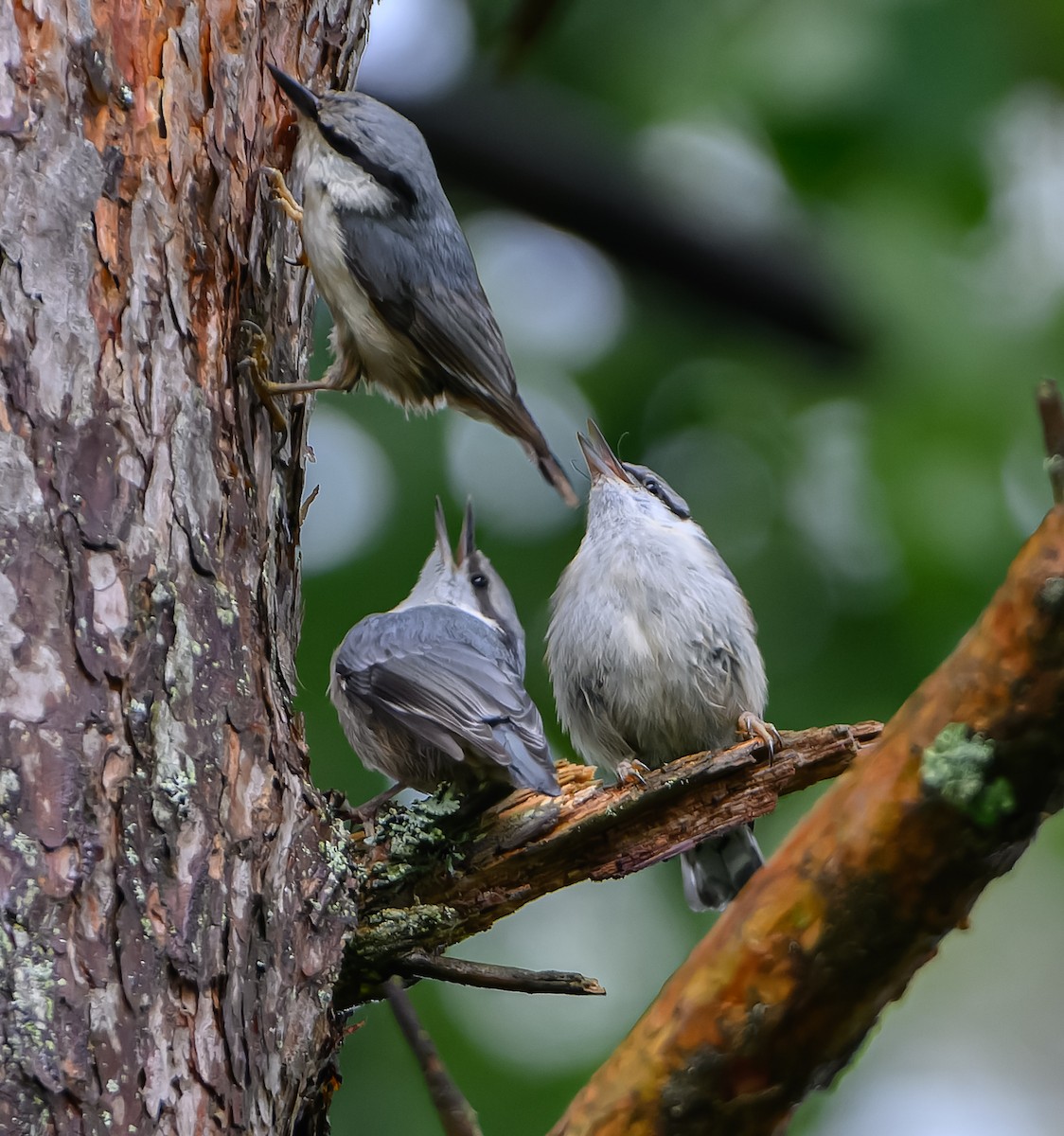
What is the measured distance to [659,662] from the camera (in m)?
3.30

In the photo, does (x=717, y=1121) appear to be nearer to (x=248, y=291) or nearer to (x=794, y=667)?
(x=248, y=291)

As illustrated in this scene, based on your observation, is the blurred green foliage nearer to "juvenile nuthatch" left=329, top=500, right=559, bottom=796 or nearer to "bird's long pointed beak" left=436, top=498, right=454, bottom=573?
"bird's long pointed beak" left=436, top=498, right=454, bottom=573

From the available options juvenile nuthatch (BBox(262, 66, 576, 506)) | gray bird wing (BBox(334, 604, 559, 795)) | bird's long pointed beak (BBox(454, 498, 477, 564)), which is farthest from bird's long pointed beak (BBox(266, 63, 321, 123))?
bird's long pointed beak (BBox(454, 498, 477, 564))

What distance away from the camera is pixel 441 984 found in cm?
378

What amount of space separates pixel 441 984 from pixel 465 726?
1.43 metres

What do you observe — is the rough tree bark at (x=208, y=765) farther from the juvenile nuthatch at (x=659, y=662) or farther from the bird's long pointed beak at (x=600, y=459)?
the bird's long pointed beak at (x=600, y=459)

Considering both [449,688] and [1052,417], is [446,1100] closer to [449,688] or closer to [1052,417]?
[1052,417]

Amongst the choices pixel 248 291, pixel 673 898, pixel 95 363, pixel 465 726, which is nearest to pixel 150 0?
pixel 248 291

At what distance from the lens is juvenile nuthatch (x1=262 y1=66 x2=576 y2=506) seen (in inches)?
109

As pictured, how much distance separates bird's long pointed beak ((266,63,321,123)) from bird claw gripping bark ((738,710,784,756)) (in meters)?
1.46

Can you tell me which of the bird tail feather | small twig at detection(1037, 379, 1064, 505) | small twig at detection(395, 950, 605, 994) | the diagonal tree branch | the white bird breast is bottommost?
small twig at detection(1037, 379, 1064, 505)

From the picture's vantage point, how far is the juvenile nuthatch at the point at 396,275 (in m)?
2.77

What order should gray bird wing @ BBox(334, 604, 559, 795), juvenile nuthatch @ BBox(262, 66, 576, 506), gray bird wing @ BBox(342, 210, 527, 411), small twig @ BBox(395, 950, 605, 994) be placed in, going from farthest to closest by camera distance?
1. gray bird wing @ BBox(342, 210, 527, 411)
2. juvenile nuthatch @ BBox(262, 66, 576, 506)
3. gray bird wing @ BBox(334, 604, 559, 795)
4. small twig @ BBox(395, 950, 605, 994)

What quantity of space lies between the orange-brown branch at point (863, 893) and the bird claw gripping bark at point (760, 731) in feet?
3.20
